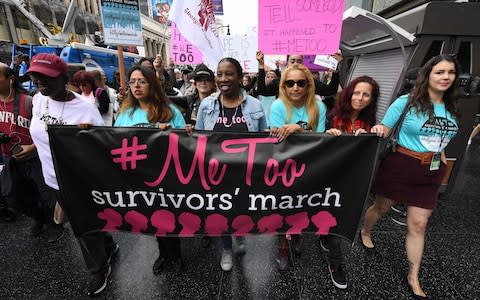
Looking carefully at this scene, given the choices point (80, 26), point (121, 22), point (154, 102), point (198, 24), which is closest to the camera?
point (154, 102)

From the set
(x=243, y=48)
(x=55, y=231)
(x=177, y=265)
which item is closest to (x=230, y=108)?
(x=177, y=265)

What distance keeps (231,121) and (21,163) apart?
215 cm

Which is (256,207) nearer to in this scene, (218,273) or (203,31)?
(218,273)

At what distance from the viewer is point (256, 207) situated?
2.00m

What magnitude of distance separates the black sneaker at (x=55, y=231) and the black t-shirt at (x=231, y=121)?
215 cm

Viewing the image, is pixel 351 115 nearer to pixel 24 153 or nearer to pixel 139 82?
pixel 139 82

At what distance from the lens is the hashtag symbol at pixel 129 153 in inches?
74.4

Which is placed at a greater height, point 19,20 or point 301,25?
point 19,20

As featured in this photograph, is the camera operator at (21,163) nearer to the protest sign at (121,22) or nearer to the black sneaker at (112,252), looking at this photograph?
the black sneaker at (112,252)

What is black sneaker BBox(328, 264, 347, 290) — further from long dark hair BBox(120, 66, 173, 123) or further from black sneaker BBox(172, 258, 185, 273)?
long dark hair BBox(120, 66, 173, 123)

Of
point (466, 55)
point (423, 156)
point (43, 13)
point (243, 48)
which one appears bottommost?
point (423, 156)

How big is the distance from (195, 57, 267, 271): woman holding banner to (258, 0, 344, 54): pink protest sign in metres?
0.97

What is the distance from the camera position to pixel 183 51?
388 cm

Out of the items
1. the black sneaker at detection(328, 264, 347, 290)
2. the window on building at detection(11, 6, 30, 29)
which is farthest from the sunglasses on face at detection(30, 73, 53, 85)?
the window on building at detection(11, 6, 30, 29)
